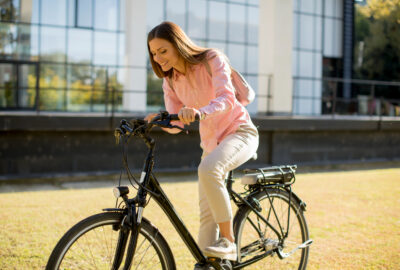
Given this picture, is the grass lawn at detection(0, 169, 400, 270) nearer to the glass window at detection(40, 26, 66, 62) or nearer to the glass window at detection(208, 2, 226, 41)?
the glass window at detection(40, 26, 66, 62)

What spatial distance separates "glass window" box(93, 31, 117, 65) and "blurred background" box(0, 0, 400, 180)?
0.16ft

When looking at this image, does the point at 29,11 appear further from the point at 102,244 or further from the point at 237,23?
the point at 102,244

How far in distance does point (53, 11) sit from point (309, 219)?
55.2ft

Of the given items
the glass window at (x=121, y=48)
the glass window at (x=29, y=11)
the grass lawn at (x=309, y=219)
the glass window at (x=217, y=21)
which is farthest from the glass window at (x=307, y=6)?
the grass lawn at (x=309, y=219)

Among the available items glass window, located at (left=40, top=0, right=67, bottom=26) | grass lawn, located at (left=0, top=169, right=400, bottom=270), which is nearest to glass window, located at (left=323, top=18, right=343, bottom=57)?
glass window, located at (left=40, top=0, right=67, bottom=26)

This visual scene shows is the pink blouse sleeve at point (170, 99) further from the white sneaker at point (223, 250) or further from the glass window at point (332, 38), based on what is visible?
the glass window at point (332, 38)

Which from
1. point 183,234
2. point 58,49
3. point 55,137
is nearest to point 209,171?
point 183,234

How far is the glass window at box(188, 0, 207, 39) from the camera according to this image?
2281 centimetres

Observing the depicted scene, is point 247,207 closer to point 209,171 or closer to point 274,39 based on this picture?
point 209,171

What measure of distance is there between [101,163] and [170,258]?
6.99m

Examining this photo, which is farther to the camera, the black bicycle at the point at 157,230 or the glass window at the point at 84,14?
the glass window at the point at 84,14

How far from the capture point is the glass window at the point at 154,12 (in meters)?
21.8

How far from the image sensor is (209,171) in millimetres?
2643

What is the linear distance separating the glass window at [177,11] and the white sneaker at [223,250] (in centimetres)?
2041
